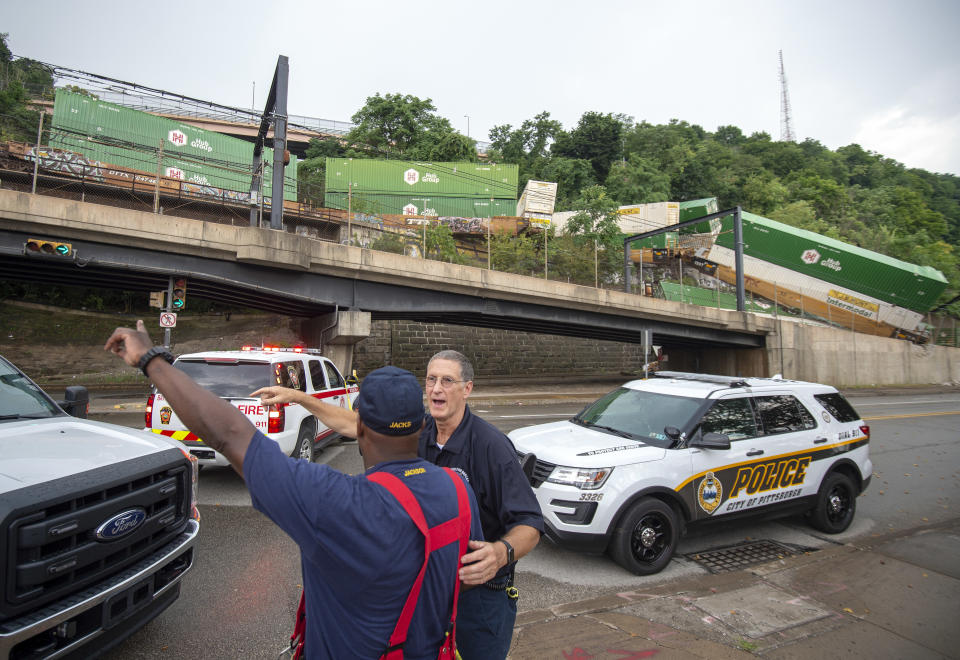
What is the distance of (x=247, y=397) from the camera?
256 inches

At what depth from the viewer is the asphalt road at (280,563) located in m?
3.69

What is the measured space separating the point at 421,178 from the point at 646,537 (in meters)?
38.6

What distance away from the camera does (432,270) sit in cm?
1895

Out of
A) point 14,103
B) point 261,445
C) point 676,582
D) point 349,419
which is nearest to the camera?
point 261,445

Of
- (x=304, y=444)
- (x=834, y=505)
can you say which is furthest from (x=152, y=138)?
(x=834, y=505)

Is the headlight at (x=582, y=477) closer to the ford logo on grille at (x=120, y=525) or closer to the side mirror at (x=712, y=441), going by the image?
the side mirror at (x=712, y=441)

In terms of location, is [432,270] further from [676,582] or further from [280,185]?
[676,582]

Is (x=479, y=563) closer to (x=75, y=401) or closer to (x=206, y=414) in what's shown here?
(x=206, y=414)

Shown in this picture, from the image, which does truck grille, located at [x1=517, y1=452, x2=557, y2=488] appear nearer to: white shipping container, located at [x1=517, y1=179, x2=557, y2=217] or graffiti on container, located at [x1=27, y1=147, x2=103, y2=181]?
graffiti on container, located at [x1=27, y1=147, x2=103, y2=181]

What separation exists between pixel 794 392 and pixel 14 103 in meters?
52.8

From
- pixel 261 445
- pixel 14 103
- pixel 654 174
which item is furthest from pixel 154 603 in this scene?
pixel 654 174

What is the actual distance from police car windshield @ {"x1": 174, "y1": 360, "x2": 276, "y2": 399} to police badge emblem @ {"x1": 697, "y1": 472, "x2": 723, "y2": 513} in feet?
17.4

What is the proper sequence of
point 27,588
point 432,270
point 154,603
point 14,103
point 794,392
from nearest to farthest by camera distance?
point 27,588, point 154,603, point 794,392, point 432,270, point 14,103

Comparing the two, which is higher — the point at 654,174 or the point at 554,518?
the point at 654,174
